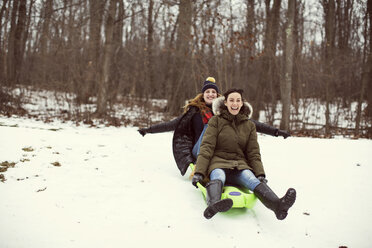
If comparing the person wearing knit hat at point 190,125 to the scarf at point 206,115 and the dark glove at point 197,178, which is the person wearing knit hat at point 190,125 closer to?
the scarf at point 206,115

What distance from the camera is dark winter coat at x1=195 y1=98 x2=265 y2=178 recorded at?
10.3 feet

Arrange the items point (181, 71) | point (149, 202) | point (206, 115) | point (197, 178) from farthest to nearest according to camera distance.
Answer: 1. point (181, 71)
2. point (206, 115)
3. point (149, 202)
4. point (197, 178)

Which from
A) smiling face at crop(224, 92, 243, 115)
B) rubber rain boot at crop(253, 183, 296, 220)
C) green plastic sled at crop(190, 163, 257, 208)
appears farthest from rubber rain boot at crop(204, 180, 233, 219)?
smiling face at crop(224, 92, 243, 115)

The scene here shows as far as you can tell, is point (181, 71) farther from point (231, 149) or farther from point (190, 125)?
point (231, 149)

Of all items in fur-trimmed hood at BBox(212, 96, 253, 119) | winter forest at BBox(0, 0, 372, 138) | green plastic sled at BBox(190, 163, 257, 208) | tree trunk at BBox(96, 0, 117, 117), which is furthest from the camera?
tree trunk at BBox(96, 0, 117, 117)

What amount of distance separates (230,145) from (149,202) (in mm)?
1197

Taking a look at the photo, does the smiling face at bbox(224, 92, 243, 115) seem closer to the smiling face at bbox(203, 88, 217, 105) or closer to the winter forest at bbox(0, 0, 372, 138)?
the smiling face at bbox(203, 88, 217, 105)

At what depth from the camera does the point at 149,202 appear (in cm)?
314

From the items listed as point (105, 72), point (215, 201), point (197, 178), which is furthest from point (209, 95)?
point (105, 72)

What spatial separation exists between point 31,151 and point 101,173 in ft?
4.87

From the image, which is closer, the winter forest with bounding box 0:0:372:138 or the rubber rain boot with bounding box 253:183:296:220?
the rubber rain boot with bounding box 253:183:296:220

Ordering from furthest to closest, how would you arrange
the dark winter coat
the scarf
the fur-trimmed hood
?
the scarf < the fur-trimmed hood < the dark winter coat

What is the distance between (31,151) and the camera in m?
4.45

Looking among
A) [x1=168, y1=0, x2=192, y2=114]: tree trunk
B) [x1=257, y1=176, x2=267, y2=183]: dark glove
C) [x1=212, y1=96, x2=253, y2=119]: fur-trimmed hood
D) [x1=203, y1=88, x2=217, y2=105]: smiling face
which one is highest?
[x1=168, y1=0, x2=192, y2=114]: tree trunk
